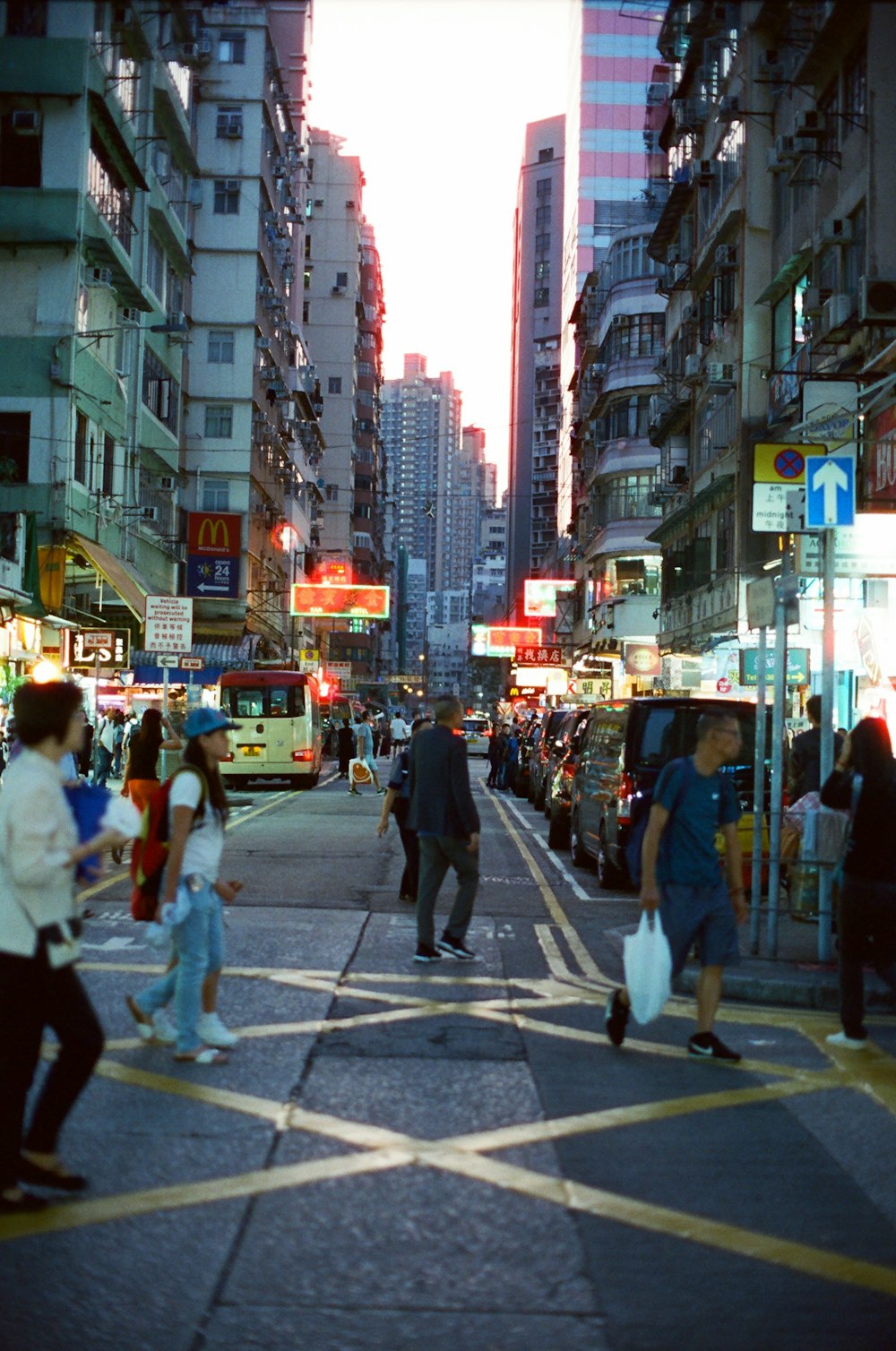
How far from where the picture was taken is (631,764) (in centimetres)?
1578

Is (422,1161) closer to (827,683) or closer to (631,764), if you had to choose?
(827,683)

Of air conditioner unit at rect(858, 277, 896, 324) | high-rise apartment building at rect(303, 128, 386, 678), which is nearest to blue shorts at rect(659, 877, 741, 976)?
air conditioner unit at rect(858, 277, 896, 324)

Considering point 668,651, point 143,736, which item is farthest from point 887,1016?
point 668,651

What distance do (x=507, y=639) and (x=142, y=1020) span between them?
3334 inches

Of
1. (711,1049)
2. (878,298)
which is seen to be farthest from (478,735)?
(711,1049)

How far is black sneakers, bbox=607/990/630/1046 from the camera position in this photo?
27.2ft

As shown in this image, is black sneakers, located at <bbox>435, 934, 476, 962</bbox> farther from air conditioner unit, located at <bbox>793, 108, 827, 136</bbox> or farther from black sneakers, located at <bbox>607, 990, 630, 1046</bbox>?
air conditioner unit, located at <bbox>793, 108, 827, 136</bbox>

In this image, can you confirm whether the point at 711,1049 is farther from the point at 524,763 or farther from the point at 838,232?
the point at 524,763

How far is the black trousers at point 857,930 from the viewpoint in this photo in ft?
28.2

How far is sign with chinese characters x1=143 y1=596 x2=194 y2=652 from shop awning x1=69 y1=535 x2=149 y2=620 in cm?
538

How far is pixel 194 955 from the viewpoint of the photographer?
25.1ft

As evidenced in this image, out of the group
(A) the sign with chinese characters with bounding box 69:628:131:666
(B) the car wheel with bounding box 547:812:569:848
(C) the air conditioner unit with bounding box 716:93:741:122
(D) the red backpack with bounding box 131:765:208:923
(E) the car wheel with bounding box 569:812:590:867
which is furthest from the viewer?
(C) the air conditioner unit with bounding box 716:93:741:122

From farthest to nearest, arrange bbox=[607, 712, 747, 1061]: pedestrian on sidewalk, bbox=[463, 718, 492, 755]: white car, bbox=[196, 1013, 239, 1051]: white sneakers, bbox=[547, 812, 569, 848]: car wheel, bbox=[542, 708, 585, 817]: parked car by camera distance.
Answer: bbox=[463, 718, 492, 755]: white car < bbox=[542, 708, 585, 817]: parked car < bbox=[547, 812, 569, 848]: car wheel < bbox=[607, 712, 747, 1061]: pedestrian on sidewalk < bbox=[196, 1013, 239, 1051]: white sneakers

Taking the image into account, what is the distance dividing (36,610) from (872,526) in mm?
19940
